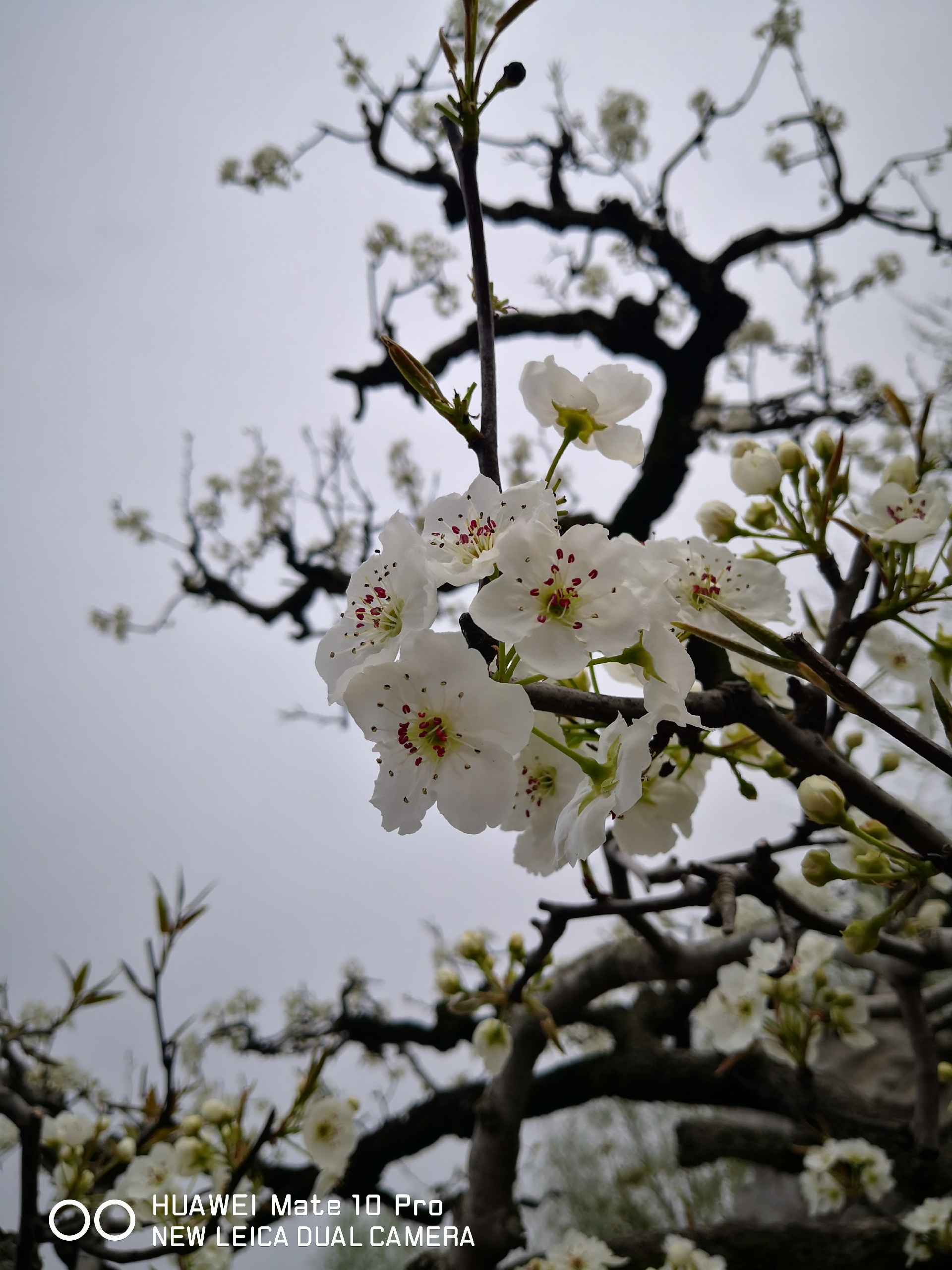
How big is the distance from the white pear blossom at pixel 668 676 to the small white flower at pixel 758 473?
20.4 inches

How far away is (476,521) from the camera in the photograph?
723 millimetres

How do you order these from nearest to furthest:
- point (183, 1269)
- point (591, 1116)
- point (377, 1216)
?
point (183, 1269) → point (377, 1216) → point (591, 1116)

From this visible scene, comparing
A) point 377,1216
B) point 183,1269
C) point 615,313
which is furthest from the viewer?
point 615,313

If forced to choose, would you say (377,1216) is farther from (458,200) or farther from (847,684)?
(458,200)

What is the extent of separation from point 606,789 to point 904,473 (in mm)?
750

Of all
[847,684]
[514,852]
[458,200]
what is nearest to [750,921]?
[514,852]

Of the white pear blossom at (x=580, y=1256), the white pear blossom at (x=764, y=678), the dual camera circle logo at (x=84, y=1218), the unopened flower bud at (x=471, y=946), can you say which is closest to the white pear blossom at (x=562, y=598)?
the white pear blossom at (x=764, y=678)

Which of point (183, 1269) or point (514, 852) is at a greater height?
point (514, 852)

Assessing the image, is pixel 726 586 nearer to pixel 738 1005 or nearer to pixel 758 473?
pixel 758 473

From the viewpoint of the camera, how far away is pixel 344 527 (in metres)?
4.69

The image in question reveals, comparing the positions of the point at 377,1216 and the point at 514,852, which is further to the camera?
the point at 377,1216

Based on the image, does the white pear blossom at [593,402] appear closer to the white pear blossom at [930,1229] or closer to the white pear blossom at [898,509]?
the white pear blossom at [898,509]

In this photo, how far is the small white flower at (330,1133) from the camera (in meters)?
1.91

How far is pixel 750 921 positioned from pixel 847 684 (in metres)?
3.21
